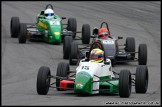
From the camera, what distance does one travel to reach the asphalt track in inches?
834

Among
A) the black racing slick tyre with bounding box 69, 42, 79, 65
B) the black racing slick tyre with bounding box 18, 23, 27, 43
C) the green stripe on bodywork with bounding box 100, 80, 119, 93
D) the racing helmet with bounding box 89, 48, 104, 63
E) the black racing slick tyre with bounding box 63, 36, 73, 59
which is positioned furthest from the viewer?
the black racing slick tyre with bounding box 18, 23, 27, 43

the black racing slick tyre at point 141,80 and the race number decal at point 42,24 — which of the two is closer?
the black racing slick tyre at point 141,80

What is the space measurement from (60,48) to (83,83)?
12019mm

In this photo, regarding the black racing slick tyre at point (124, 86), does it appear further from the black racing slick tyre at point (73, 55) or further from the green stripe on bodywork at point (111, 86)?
the black racing slick tyre at point (73, 55)

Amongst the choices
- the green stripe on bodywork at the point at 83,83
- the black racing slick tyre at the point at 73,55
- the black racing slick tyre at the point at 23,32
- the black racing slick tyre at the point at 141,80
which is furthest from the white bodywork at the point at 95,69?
the black racing slick tyre at the point at 23,32

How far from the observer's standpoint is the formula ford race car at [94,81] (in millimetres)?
21328

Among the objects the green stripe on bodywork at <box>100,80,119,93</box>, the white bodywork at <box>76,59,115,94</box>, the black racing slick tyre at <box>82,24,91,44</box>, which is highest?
the black racing slick tyre at <box>82,24,91,44</box>

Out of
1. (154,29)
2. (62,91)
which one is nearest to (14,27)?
(154,29)

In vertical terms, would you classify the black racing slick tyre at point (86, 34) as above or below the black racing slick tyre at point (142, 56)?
above

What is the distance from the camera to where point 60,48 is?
33.2 metres

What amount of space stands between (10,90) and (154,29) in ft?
59.8

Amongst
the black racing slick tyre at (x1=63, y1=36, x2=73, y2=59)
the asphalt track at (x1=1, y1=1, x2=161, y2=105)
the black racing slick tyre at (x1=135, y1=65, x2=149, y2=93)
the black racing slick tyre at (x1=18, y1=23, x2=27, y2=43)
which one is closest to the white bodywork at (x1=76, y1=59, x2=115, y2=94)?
the asphalt track at (x1=1, y1=1, x2=161, y2=105)

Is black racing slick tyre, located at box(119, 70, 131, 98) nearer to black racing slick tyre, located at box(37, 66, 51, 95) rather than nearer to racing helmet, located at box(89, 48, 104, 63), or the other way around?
racing helmet, located at box(89, 48, 104, 63)

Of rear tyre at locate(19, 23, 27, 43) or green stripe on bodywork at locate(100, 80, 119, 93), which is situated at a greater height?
rear tyre at locate(19, 23, 27, 43)
